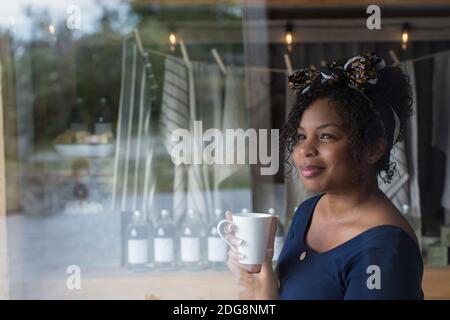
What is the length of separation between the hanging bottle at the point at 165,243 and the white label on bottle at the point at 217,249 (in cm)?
12

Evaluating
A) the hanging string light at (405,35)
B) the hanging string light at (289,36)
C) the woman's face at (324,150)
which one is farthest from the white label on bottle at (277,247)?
the hanging string light at (289,36)

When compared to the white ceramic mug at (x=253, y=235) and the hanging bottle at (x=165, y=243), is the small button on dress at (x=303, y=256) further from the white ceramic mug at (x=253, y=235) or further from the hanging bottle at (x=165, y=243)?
the hanging bottle at (x=165, y=243)

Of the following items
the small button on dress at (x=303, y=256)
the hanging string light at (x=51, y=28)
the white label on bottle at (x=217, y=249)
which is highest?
the hanging string light at (x=51, y=28)

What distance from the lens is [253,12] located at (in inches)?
51.6

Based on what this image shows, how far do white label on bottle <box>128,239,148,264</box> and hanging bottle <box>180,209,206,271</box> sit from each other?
82mm

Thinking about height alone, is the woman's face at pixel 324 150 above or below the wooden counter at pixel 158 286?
above

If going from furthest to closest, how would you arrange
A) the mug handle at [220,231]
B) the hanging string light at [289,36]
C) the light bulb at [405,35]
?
1. the hanging string light at [289,36]
2. the light bulb at [405,35]
3. the mug handle at [220,231]

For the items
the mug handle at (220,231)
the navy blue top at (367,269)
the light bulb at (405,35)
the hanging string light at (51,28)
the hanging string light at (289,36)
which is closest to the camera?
the navy blue top at (367,269)

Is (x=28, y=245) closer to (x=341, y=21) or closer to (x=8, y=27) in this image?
(x=8, y=27)

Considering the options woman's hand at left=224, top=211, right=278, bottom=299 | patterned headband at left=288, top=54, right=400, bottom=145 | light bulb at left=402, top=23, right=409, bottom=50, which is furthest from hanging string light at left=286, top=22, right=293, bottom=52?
woman's hand at left=224, top=211, right=278, bottom=299

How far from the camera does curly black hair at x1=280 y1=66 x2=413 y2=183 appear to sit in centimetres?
83

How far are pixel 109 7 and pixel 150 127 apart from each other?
286 mm

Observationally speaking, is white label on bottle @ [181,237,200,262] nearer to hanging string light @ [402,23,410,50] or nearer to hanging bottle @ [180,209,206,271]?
hanging bottle @ [180,209,206,271]

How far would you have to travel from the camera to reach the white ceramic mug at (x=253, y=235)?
872 millimetres
